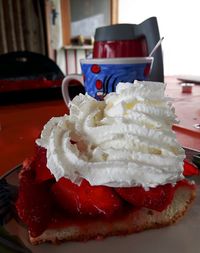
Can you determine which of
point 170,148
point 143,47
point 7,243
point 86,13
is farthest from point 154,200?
point 86,13

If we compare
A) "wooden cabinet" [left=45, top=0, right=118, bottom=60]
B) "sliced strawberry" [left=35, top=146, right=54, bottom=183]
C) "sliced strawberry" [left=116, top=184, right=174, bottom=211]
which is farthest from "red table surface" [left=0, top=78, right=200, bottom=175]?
"wooden cabinet" [left=45, top=0, right=118, bottom=60]

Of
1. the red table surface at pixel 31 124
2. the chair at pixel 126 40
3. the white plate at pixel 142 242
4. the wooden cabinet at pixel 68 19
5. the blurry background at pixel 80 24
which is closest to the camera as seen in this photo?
the white plate at pixel 142 242

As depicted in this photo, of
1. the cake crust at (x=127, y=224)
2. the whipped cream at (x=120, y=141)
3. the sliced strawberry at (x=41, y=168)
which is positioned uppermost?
the whipped cream at (x=120, y=141)

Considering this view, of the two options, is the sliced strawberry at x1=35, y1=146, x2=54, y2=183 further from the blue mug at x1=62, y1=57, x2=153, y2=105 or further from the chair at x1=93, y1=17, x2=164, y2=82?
the chair at x1=93, y1=17, x2=164, y2=82

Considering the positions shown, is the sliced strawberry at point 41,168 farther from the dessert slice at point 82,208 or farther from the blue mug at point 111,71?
the blue mug at point 111,71

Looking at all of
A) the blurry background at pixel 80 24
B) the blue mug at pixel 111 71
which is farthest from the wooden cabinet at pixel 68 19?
the blue mug at pixel 111 71

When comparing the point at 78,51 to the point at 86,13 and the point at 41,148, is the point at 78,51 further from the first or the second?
the point at 41,148

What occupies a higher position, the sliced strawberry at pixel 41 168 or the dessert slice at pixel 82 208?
the sliced strawberry at pixel 41 168

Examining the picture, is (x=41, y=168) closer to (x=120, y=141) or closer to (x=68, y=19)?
(x=120, y=141)
